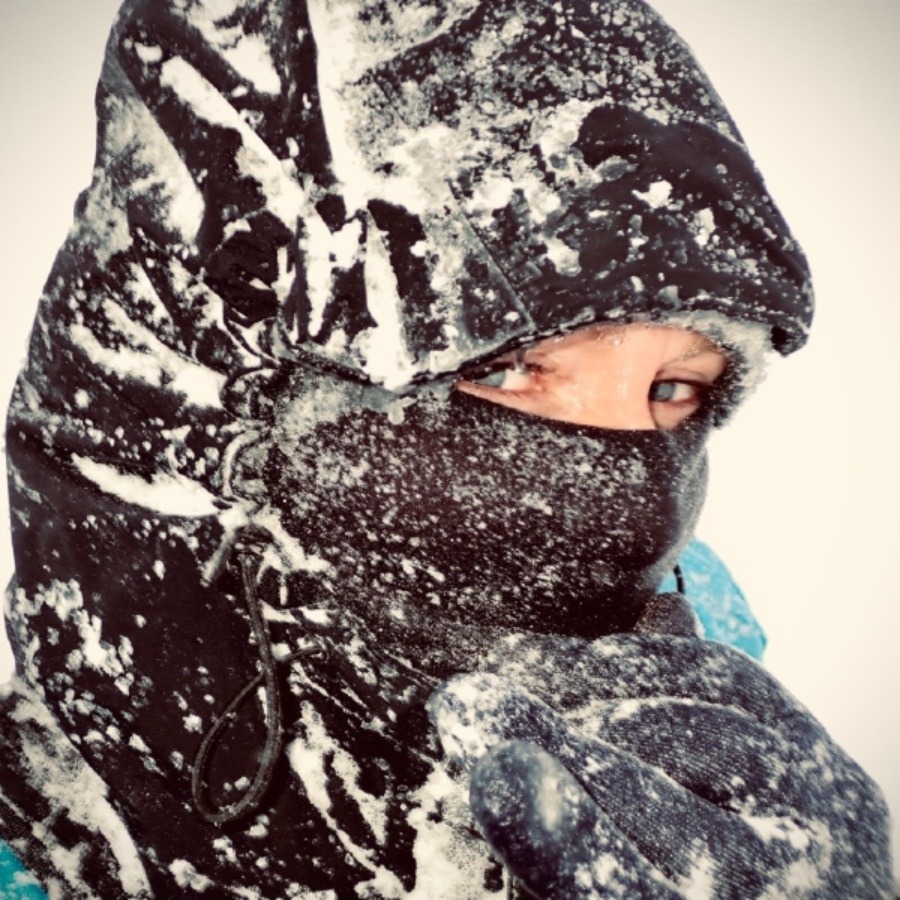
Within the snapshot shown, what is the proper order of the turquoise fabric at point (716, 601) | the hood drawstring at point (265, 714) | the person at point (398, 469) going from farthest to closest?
the turquoise fabric at point (716, 601), the hood drawstring at point (265, 714), the person at point (398, 469)

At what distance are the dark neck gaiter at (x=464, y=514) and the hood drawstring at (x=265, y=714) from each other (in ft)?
0.15

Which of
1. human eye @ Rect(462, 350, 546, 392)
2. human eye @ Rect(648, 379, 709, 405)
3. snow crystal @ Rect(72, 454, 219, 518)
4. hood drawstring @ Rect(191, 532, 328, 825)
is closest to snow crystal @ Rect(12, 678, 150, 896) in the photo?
hood drawstring @ Rect(191, 532, 328, 825)

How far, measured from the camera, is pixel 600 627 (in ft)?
2.19

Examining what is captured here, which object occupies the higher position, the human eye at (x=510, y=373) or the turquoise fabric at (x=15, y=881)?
the human eye at (x=510, y=373)

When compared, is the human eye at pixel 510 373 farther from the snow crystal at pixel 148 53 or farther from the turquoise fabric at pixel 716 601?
the turquoise fabric at pixel 716 601

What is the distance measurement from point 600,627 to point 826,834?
0.24 meters

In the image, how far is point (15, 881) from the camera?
730mm

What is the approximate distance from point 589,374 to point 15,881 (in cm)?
80

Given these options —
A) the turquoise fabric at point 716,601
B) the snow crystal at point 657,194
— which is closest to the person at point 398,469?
the snow crystal at point 657,194

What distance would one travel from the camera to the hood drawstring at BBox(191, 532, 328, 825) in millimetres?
634

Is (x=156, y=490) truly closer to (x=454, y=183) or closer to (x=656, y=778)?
(x=454, y=183)

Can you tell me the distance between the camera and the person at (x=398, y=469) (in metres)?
0.53

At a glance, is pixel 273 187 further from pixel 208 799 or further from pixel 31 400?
pixel 208 799

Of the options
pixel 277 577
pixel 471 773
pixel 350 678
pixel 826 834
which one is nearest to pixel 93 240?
pixel 277 577
